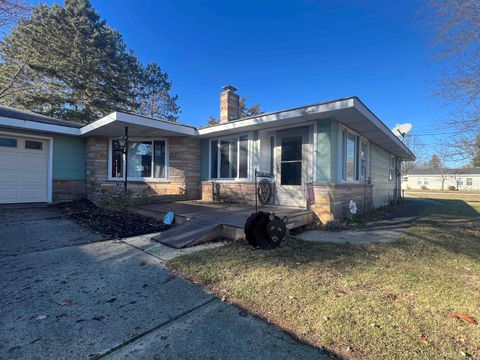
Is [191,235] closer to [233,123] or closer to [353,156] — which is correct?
[233,123]

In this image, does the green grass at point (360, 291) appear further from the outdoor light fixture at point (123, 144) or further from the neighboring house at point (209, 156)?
the outdoor light fixture at point (123, 144)

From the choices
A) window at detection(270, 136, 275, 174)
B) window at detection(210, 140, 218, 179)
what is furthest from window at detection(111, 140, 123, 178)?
window at detection(270, 136, 275, 174)

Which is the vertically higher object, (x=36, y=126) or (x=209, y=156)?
(x=36, y=126)

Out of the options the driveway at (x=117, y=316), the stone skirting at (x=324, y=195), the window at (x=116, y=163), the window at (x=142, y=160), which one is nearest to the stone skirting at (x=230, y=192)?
the stone skirting at (x=324, y=195)

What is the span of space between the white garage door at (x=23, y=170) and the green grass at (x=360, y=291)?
7952mm

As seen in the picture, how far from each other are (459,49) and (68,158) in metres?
12.7

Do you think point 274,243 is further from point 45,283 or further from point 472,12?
point 472,12

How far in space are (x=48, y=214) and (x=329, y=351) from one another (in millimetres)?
8227

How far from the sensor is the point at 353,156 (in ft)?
26.8

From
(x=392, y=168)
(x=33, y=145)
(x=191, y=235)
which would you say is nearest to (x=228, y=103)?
(x=191, y=235)

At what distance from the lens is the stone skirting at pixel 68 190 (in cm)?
893

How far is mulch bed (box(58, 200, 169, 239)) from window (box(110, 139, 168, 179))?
5.84 ft

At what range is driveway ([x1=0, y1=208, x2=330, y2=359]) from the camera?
6.07 feet

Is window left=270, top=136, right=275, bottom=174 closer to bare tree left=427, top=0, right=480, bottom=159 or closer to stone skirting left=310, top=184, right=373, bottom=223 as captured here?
stone skirting left=310, top=184, right=373, bottom=223
